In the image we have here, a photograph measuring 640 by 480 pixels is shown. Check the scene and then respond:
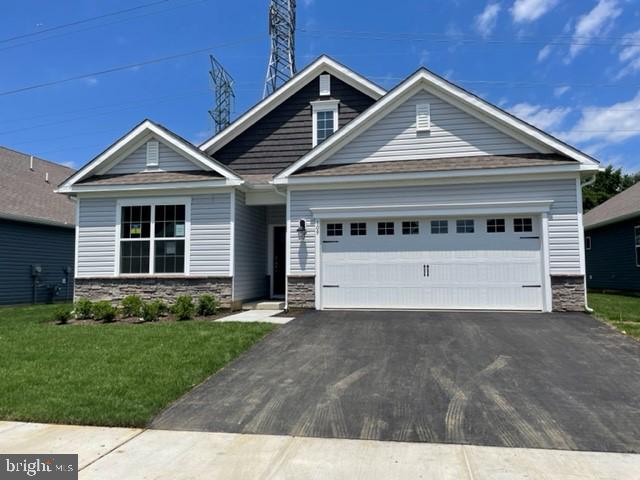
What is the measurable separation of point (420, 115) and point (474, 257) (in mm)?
3783

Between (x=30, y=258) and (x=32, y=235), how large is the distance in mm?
838

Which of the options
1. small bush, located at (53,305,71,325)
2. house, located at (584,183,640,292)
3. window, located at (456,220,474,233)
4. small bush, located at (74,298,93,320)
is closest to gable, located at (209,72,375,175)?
window, located at (456,220,474,233)

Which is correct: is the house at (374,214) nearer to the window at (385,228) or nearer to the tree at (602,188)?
the window at (385,228)

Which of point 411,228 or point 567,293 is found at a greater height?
point 411,228

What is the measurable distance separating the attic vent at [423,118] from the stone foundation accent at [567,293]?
15.1 feet

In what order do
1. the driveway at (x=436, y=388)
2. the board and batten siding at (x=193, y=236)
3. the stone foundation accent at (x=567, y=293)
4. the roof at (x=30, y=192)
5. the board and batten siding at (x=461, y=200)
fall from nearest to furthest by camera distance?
the driveway at (x=436, y=388) < the stone foundation accent at (x=567, y=293) < the board and batten siding at (x=461, y=200) < the board and batten siding at (x=193, y=236) < the roof at (x=30, y=192)

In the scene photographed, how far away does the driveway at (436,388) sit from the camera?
452cm

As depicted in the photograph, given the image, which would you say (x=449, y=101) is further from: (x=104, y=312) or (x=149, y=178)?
(x=104, y=312)

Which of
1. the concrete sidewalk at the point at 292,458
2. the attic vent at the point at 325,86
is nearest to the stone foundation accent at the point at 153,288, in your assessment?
the attic vent at the point at 325,86

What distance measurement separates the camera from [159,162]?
1303cm

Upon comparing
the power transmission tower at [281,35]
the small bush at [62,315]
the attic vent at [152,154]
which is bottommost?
the small bush at [62,315]

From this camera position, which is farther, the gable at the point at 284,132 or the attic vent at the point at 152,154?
the gable at the point at 284,132

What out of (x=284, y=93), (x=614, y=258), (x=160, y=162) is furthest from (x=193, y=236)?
(x=614, y=258)

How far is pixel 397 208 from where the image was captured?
1124 cm
